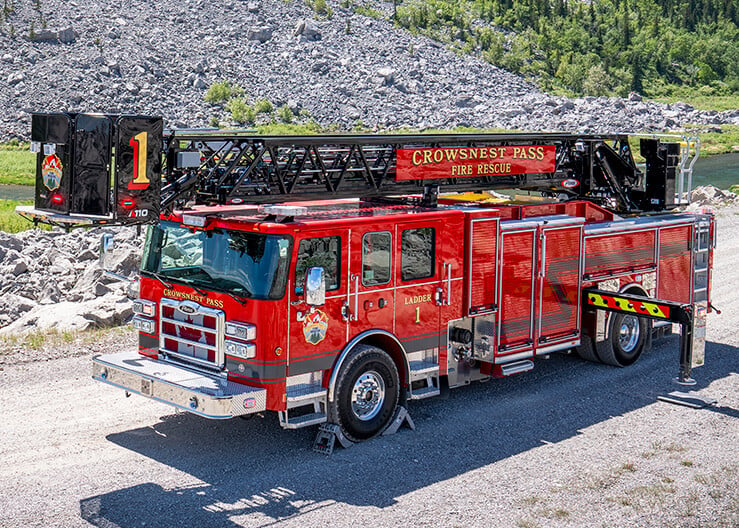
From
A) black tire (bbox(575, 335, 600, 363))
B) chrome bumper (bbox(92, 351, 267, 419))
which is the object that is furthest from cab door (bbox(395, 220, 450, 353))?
black tire (bbox(575, 335, 600, 363))

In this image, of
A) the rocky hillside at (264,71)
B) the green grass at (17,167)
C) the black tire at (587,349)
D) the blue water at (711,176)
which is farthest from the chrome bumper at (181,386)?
the rocky hillside at (264,71)

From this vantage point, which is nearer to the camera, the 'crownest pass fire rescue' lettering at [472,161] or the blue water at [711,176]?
the 'crownest pass fire rescue' lettering at [472,161]

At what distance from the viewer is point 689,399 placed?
40.0 ft

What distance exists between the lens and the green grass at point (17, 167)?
45781 millimetres

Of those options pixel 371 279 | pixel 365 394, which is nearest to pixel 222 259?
pixel 371 279

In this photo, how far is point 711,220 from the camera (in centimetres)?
1509

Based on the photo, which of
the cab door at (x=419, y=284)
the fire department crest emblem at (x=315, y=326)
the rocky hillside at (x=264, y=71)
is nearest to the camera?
the fire department crest emblem at (x=315, y=326)

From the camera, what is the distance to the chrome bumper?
9312 mm

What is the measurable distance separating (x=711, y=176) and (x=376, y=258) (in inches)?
1652

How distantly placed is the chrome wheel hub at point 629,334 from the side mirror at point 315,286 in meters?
6.08

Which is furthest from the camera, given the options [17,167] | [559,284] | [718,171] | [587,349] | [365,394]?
[718,171]

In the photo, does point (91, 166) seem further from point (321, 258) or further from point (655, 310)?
point (655, 310)

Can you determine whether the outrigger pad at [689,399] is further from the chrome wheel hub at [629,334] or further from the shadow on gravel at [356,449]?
the chrome wheel hub at [629,334]

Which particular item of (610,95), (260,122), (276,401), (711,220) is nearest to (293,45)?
(260,122)
